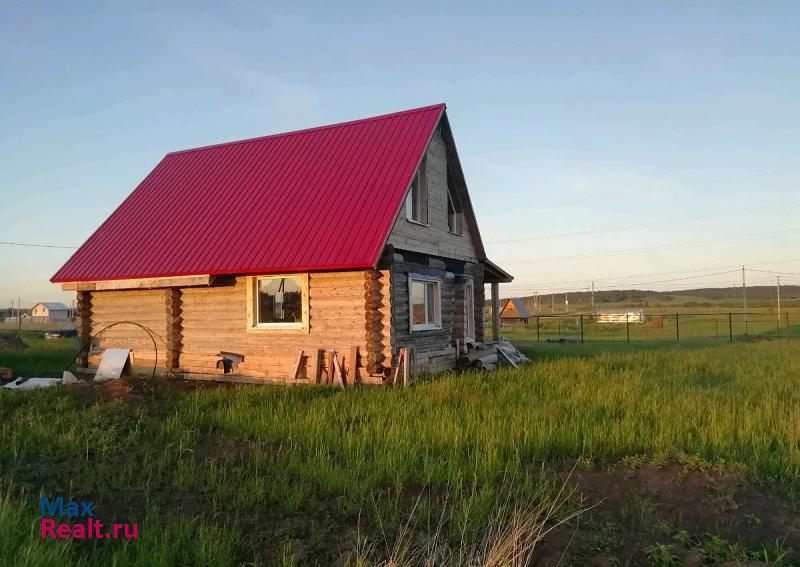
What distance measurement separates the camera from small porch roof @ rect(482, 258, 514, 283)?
71.6 feet

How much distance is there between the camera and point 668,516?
17.5ft

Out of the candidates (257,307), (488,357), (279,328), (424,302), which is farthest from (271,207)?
(488,357)

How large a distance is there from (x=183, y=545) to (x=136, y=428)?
442 cm

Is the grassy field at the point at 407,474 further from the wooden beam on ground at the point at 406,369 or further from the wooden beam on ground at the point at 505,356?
the wooden beam on ground at the point at 505,356

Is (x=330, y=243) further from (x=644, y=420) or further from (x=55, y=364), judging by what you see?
(x=55, y=364)

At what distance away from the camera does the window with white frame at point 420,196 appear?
1633 cm

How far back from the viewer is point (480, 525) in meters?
5.05

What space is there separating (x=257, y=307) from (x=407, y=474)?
997cm

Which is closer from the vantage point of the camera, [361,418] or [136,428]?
[136,428]

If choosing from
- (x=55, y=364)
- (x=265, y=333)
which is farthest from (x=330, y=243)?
(x=55, y=364)

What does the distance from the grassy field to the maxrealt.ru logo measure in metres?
0.11

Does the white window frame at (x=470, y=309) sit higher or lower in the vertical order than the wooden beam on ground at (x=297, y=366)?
higher

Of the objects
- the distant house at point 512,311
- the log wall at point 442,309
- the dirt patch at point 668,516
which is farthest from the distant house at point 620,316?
the dirt patch at point 668,516

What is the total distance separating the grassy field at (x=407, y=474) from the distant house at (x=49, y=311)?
110 metres
